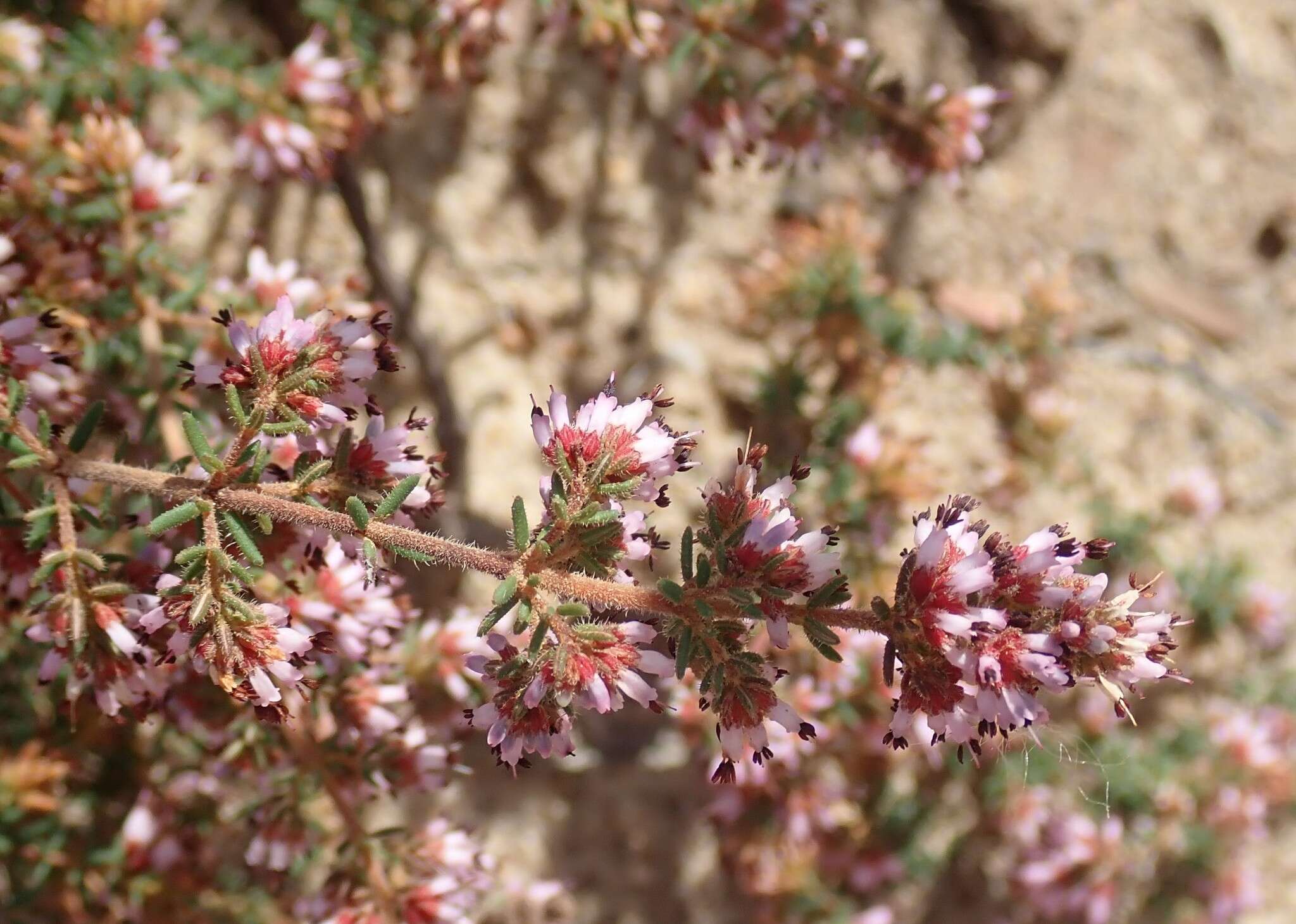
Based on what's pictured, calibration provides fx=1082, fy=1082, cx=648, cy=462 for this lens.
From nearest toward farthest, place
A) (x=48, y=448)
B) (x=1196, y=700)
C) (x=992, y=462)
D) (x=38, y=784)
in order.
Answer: (x=48, y=448), (x=38, y=784), (x=992, y=462), (x=1196, y=700)

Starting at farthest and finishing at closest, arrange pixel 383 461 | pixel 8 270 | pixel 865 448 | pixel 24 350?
pixel 865 448 < pixel 8 270 < pixel 24 350 < pixel 383 461

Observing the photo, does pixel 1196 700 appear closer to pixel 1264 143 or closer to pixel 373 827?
pixel 1264 143

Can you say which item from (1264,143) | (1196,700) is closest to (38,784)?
(1196,700)

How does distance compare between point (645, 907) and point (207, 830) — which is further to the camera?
point (645, 907)

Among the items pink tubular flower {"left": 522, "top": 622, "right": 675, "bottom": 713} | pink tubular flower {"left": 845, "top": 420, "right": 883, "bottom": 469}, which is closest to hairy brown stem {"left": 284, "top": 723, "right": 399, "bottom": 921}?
pink tubular flower {"left": 522, "top": 622, "right": 675, "bottom": 713}

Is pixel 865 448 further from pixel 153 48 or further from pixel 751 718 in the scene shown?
pixel 153 48

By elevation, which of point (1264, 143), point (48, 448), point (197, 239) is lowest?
point (48, 448)

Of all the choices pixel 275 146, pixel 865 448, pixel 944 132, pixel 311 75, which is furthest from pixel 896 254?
pixel 275 146
